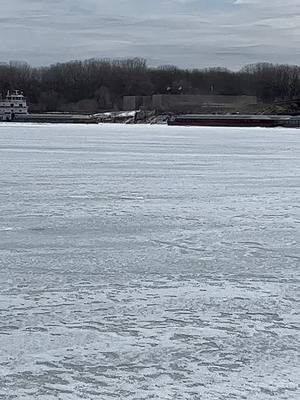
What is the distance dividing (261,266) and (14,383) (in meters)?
2.99

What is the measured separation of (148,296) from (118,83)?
386ft

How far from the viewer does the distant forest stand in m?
117

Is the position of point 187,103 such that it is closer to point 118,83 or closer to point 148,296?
point 118,83

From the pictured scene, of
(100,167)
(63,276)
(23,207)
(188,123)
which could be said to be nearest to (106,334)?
(63,276)

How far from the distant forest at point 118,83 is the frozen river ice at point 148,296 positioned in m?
106

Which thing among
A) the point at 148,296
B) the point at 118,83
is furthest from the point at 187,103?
the point at 148,296

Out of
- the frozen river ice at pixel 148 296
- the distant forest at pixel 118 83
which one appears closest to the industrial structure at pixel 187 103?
the distant forest at pixel 118 83

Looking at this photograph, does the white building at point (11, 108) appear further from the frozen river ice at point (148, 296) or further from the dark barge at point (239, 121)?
the frozen river ice at point (148, 296)

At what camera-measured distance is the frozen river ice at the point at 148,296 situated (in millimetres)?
3443

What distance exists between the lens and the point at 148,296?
16.2 feet

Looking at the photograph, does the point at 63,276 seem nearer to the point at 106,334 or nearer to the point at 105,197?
the point at 106,334

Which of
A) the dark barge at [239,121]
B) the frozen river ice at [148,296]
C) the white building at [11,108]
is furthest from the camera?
the white building at [11,108]

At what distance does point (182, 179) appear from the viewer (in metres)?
13.4

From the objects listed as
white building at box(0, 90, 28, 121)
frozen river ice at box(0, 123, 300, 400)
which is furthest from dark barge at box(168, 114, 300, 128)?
frozen river ice at box(0, 123, 300, 400)
